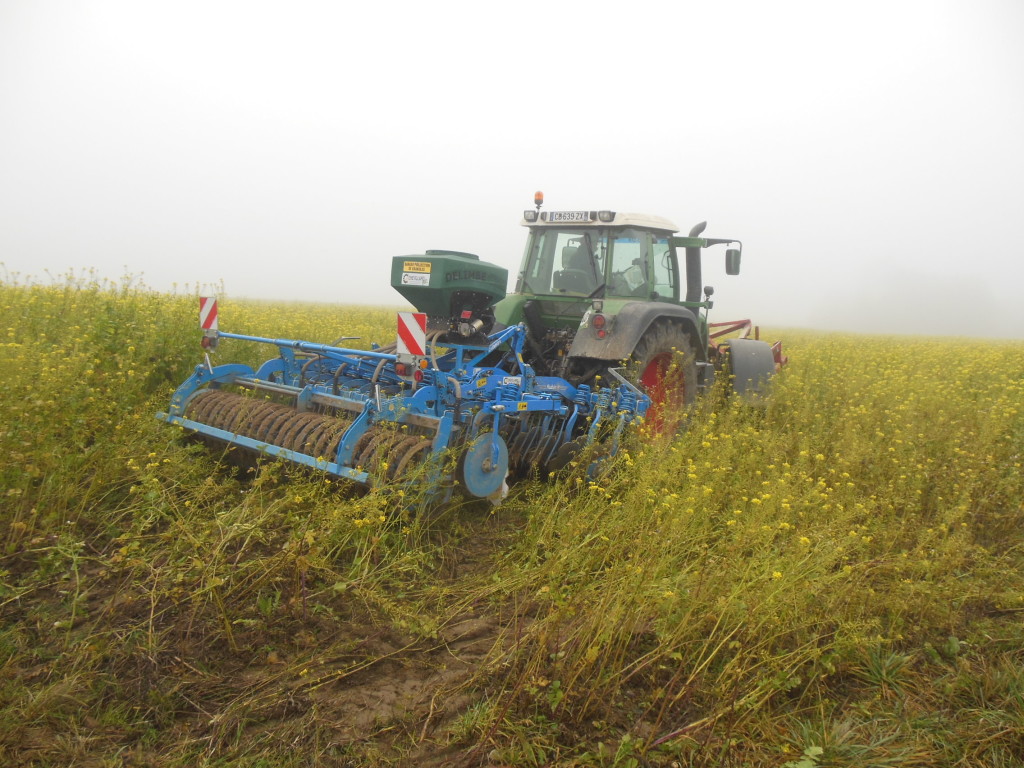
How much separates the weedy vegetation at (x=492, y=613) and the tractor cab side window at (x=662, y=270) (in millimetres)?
2037

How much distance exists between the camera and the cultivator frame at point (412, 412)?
4.07m

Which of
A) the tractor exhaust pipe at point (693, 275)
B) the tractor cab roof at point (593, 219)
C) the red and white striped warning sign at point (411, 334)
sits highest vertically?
the tractor cab roof at point (593, 219)

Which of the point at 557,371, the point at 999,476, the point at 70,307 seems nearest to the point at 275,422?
the point at 557,371

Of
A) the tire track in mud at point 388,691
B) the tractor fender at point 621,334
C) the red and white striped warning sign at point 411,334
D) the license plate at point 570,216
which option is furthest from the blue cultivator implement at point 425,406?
the license plate at point 570,216

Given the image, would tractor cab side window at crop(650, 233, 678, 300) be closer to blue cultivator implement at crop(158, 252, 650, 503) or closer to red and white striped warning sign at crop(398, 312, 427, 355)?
blue cultivator implement at crop(158, 252, 650, 503)

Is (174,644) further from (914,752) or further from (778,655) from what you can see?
(914,752)

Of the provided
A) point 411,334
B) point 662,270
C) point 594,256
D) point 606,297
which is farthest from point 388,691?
point 662,270

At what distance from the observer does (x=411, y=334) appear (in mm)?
4305

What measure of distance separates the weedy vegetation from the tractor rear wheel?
3.17 ft

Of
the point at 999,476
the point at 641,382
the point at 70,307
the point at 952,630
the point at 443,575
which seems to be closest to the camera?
the point at 952,630

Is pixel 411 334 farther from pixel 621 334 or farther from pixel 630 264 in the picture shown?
pixel 630 264

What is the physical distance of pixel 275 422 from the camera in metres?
Result: 4.53

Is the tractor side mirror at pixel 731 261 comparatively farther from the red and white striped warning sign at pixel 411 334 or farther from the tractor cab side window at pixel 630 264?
the red and white striped warning sign at pixel 411 334

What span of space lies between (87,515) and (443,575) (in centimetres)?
204
